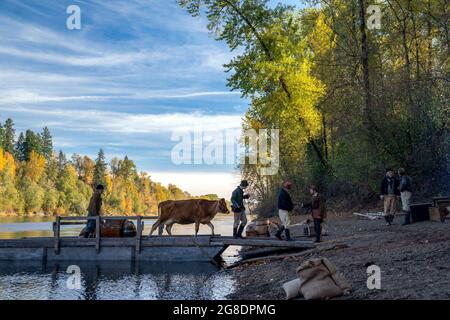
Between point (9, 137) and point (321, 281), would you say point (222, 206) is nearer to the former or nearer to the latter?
point (321, 281)

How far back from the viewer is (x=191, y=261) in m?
20.6

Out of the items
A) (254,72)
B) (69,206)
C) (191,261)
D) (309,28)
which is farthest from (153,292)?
(69,206)

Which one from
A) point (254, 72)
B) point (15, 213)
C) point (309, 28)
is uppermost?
point (309, 28)

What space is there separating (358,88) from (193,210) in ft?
57.9

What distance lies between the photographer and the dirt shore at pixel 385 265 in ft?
30.1

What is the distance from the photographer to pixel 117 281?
1666cm

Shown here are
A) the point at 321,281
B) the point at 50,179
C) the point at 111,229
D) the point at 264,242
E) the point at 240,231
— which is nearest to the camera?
the point at 321,281

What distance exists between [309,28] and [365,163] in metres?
17.9

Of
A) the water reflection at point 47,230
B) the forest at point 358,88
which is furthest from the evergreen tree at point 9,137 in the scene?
the forest at point 358,88

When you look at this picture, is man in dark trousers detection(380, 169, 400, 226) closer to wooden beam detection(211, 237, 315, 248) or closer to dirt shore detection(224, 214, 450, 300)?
dirt shore detection(224, 214, 450, 300)

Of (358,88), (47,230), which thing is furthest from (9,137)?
(358,88)

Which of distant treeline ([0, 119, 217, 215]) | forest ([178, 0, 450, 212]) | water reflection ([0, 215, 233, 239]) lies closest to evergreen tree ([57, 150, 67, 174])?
distant treeline ([0, 119, 217, 215])

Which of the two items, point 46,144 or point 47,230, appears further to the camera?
point 46,144
